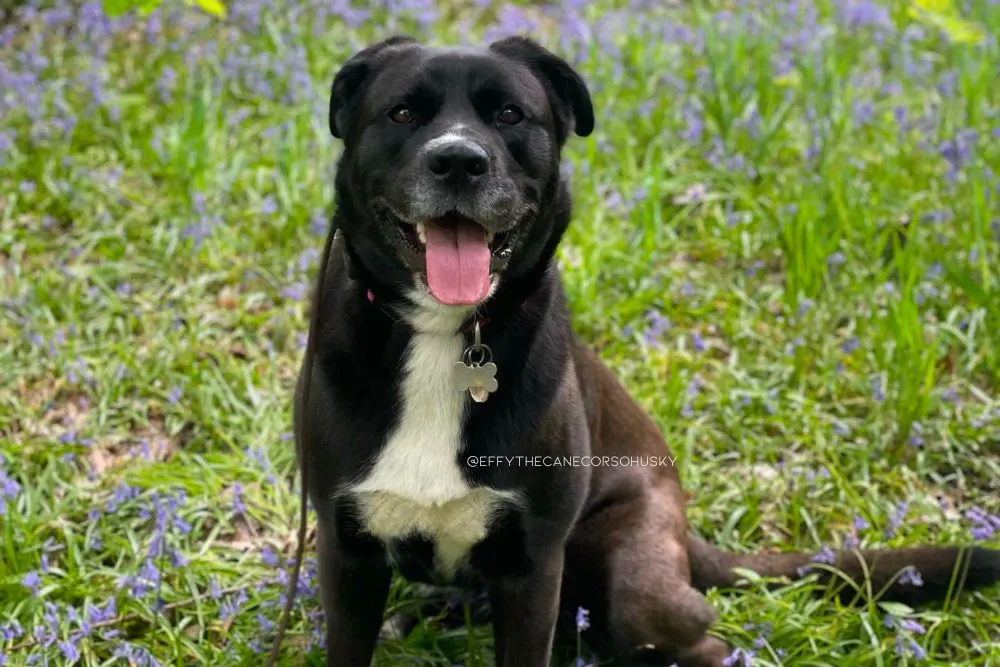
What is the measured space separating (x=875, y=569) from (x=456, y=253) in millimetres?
1544

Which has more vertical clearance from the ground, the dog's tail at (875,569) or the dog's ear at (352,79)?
the dog's ear at (352,79)

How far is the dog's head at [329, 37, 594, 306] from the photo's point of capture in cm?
240

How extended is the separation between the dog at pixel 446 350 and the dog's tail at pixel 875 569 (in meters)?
0.76

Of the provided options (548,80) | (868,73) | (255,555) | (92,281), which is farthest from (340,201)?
(868,73)

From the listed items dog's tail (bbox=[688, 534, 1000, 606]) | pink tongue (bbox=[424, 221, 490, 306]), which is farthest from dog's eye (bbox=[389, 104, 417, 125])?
dog's tail (bbox=[688, 534, 1000, 606])

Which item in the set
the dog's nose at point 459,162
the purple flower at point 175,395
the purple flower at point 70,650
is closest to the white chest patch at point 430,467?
the dog's nose at point 459,162

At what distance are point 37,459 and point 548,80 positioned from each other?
2.14m

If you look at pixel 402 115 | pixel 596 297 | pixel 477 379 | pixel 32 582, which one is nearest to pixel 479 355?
pixel 477 379

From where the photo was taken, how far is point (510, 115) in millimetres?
2566

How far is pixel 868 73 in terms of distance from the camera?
5.87m

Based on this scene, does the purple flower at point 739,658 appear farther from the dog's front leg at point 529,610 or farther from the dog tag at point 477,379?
the dog tag at point 477,379

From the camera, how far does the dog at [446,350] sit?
2.47 m

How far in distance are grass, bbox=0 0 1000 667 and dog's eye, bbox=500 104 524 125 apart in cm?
136

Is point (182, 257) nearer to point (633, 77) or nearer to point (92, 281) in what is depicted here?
point (92, 281)
